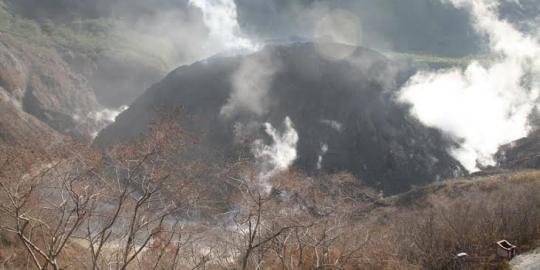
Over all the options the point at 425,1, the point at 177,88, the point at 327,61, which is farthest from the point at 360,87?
the point at 425,1

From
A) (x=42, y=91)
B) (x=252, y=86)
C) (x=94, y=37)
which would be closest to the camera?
(x=252, y=86)

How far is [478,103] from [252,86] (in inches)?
1656

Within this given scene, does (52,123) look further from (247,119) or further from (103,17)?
(103,17)

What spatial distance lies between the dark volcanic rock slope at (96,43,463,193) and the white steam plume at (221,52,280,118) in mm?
194

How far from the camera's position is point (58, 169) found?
15273mm

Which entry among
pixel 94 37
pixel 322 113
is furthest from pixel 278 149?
pixel 94 37

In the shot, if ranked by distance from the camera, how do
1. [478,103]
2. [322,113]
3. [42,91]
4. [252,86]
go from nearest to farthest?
[322,113]
[252,86]
[478,103]
[42,91]

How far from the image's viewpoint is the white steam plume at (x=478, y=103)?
236 ft

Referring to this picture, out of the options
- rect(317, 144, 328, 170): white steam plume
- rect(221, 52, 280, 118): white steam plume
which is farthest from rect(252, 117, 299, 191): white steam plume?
rect(221, 52, 280, 118): white steam plume

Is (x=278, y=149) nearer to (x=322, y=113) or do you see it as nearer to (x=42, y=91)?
(x=322, y=113)

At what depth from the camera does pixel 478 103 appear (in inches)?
3310

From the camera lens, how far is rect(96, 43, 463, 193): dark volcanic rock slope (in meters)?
61.9

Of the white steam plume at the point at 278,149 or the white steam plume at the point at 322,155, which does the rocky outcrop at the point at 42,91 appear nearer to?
the white steam plume at the point at 278,149

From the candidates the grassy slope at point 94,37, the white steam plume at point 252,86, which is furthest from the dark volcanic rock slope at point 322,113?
the grassy slope at point 94,37
